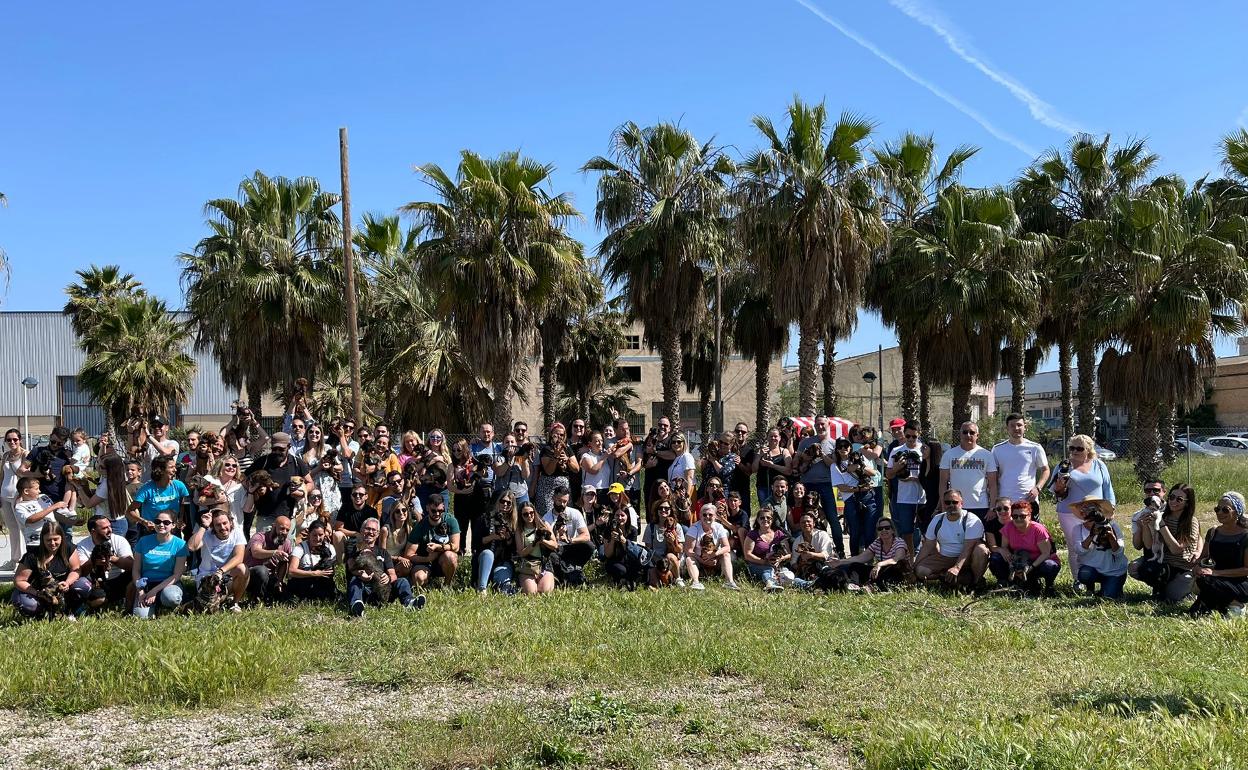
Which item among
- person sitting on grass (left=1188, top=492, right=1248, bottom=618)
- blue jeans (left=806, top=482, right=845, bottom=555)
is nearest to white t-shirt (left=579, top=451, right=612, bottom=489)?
blue jeans (left=806, top=482, right=845, bottom=555)

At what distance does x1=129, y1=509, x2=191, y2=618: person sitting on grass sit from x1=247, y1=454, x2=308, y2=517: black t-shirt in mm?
1126

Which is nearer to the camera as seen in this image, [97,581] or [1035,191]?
[97,581]

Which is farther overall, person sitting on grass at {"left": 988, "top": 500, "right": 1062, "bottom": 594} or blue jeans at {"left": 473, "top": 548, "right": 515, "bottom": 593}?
blue jeans at {"left": 473, "top": 548, "right": 515, "bottom": 593}

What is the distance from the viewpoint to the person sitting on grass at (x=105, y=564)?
360 inches

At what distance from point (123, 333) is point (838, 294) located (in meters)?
21.5

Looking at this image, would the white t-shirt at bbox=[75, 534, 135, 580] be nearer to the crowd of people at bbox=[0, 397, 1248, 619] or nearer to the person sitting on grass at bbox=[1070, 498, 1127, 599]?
the crowd of people at bbox=[0, 397, 1248, 619]

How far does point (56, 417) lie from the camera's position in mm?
45781

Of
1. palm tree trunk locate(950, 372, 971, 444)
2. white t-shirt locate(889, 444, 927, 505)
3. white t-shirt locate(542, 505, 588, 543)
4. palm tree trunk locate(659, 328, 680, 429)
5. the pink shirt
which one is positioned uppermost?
palm tree trunk locate(659, 328, 680, 429)

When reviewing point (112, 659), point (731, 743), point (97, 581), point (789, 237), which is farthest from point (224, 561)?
point (789, 237)

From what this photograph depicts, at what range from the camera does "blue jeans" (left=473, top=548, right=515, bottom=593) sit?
987 cm

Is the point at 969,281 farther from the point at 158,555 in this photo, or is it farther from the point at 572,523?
the point at 158,555

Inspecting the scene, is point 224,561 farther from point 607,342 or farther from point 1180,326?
point 607,342

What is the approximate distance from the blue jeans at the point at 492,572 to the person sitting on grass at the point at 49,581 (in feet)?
11.5

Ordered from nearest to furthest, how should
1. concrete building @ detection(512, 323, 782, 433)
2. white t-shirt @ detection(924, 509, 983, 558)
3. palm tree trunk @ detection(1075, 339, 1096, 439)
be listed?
1. white t-shirt @ detection(924, 509, 983, 558)
2. palm tree trunk @ detection(1075, 339, 1096, 439)
3. concrete building @ detection(512, 323, 782, 433)
